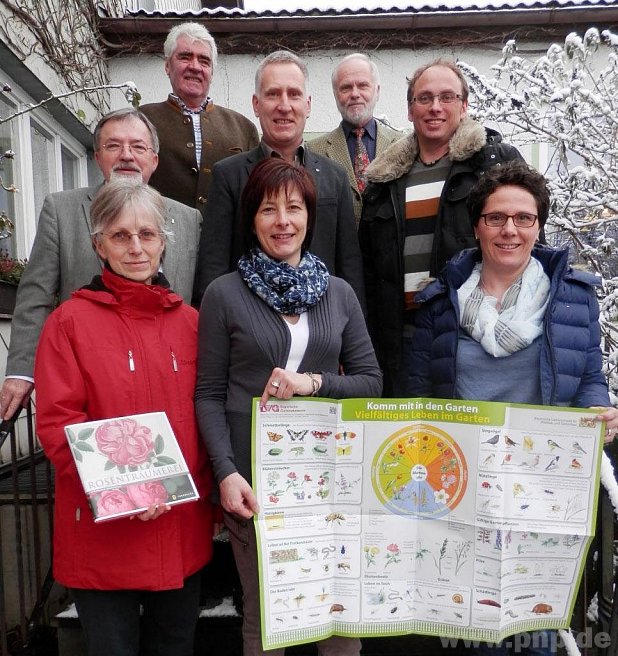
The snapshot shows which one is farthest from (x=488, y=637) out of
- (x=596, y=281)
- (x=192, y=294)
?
(x=192, y=294)

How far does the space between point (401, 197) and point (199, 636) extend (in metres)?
2.37

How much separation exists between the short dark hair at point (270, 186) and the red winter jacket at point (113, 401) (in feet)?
1.32

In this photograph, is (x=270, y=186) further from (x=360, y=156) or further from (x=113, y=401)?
(x=360, y=156)

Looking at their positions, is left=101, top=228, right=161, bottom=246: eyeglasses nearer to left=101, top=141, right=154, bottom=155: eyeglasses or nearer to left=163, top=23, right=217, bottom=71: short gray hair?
left=101, top=141, right=154, bottom=155: eyeglasses

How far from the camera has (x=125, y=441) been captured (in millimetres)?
1920

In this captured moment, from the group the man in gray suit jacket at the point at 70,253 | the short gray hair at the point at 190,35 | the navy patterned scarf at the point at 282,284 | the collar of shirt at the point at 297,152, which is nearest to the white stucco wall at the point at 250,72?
the short gray hair at the point at 190,35

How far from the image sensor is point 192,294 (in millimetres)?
2814

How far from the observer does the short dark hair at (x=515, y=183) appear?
232 centimetres

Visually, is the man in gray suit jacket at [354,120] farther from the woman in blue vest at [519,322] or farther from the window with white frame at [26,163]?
the window with white frame at [26,163]

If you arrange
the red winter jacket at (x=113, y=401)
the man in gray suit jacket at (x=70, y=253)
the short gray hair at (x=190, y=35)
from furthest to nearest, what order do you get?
the short gray hair at (x=190, y=35) → the man in gray suit jacket at (x=70, y=253) → the red winter jacket at (x=113, y=401)

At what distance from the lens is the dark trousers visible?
205 cm

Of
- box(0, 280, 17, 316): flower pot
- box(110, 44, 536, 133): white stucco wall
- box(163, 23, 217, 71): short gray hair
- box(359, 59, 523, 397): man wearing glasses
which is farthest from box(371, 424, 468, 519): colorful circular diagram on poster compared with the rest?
box(110, 44, 536, 133): white stucco wall

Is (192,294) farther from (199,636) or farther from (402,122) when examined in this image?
(402,122)

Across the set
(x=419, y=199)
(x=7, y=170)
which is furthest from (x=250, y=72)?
(x=419, y=199)
